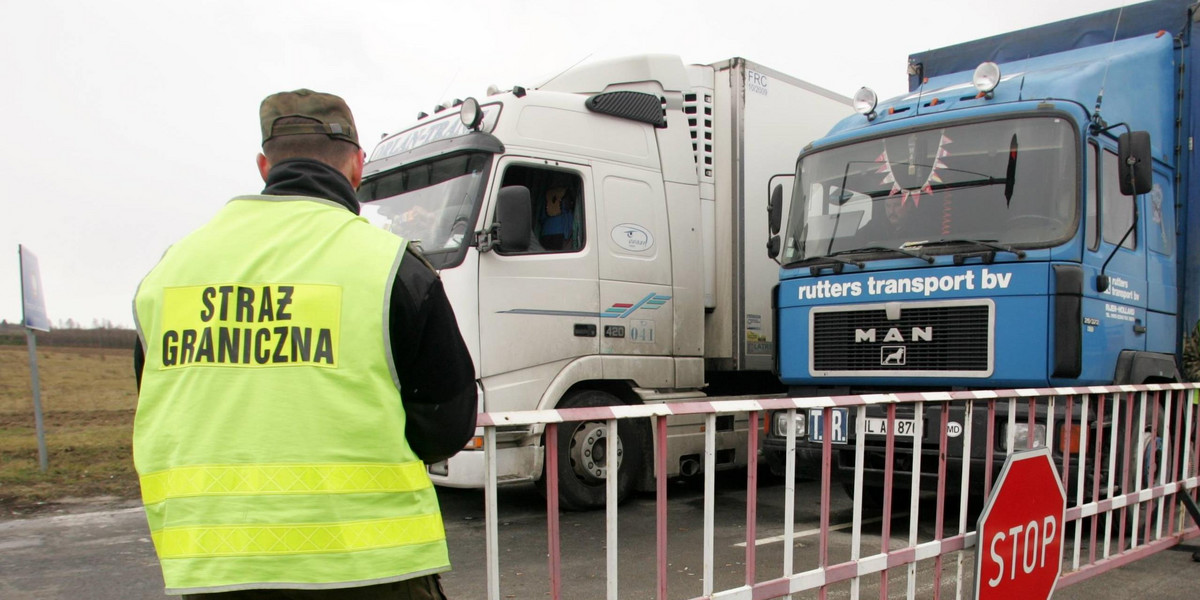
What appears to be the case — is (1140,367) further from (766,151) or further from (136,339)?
(136,339)

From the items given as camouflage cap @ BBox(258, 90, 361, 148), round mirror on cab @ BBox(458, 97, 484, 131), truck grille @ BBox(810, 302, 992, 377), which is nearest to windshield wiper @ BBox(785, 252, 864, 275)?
truck grille @ BBox(810, 302, 992, 377)

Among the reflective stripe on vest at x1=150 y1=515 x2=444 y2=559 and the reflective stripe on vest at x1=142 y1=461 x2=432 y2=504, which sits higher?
the reflective stripe on vest at x1=142 y1=461 x2=432 y2=504

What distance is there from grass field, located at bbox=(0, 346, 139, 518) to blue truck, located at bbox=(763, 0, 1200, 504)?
14.2 feet

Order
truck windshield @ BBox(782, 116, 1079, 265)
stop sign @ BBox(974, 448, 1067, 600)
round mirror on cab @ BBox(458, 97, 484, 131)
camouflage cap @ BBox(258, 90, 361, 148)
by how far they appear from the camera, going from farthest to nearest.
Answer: round mirror on cab @ BBox(458, 97, 484, 131)
truck windshield @ BBox(782, 116, 1079, 265)
stop sign @ BBox(974, 448, 1067, 600)
camouflage cap @ BBox(258, 90, 361, 148)

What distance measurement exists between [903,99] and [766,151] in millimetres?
1446

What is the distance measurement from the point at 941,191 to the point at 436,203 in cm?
342

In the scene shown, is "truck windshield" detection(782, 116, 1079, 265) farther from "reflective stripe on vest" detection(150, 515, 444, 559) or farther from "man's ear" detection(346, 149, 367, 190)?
"reflective stripe on vest" detection(150, 515, 444, 559)

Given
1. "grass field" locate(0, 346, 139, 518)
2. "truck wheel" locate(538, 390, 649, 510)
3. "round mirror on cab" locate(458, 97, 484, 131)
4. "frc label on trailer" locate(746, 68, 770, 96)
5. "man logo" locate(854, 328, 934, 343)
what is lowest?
"grass field" locate(0, 346, 139, 518)

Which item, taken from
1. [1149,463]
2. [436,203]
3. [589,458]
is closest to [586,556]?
[589,458]

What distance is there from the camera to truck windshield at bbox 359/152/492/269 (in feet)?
19.7

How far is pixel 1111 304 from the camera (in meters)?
5.59

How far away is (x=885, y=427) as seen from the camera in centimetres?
429

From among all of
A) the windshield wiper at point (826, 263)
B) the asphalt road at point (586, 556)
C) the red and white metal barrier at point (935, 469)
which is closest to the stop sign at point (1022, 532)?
the red and white metal barrier at point (935, 469)

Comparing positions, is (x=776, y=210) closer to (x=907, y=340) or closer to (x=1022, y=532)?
(x=907, y=340)
